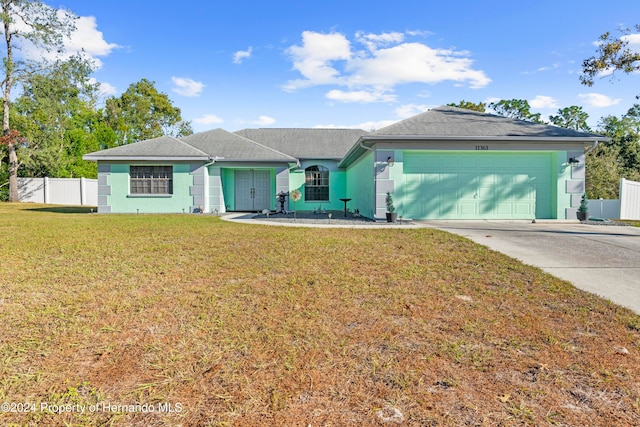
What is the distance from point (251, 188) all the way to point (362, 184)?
6.34 meters

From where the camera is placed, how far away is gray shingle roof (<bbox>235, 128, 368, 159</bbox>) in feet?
58.3

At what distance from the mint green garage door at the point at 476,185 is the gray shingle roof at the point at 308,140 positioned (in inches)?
257

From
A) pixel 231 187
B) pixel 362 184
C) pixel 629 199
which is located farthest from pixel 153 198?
pixel 629 199

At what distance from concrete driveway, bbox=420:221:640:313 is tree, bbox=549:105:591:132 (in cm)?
3558

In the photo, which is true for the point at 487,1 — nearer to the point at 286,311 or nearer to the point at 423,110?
the point at 423,110

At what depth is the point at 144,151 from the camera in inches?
588

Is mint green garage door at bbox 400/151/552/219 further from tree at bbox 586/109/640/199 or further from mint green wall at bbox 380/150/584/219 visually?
tree at bbox 586/109/640/199

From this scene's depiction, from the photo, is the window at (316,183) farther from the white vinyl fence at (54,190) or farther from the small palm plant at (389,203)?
the white vinyl fence at (54,190)

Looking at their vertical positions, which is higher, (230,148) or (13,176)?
(230,148)

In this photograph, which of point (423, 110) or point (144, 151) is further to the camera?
point (144, 151)

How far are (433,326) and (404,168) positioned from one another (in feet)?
30.6

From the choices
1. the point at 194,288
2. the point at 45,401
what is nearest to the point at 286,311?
the point at 194,288

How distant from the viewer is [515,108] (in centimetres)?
3462

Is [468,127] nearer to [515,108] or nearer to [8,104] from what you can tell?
[515,108]
